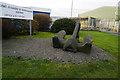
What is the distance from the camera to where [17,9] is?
5.57 m

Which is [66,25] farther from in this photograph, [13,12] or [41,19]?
[13,12]

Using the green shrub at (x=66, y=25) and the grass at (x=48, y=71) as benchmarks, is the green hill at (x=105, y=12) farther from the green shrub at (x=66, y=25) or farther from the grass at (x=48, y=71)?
the grass at (x=48, y=71)

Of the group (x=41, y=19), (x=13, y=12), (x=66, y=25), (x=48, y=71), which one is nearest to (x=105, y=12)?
(x=41, y=19)

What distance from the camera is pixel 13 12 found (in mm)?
5328

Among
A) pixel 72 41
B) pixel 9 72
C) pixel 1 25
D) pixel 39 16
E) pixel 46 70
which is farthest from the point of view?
pixel 39 16

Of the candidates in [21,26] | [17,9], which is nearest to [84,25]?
[21,26]

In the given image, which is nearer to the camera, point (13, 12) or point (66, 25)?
point (13, 12)

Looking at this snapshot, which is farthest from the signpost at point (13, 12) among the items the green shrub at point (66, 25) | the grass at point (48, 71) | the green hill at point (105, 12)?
the green hill at point (105, 12)

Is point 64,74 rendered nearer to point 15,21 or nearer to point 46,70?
point 46,70

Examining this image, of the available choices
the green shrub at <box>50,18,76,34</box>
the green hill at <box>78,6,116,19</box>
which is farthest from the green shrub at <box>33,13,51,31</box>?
the green hill at <box>78,6,116,19</box>

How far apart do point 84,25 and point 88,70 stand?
58.8 feet

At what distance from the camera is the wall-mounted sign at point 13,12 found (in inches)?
188

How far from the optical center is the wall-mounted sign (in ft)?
15.7

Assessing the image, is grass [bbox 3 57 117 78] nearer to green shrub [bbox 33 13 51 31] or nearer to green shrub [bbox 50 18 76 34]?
green shrub [bbox 50 18 76 34]
